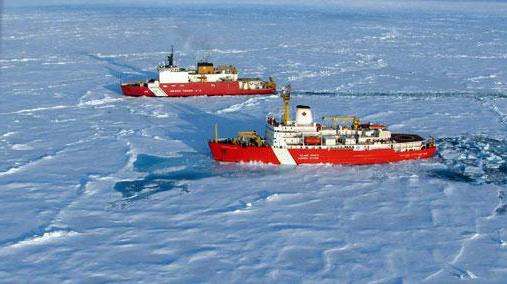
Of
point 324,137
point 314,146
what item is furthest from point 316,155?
point 324,137

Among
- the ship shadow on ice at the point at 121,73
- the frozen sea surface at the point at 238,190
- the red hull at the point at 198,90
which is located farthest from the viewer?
the ship shadow on ice at the point at 121,73

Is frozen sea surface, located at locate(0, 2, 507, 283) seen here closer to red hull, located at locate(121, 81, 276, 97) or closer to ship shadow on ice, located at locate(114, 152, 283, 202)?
ship shadow on ice, located at locate(114, 152, 283, 202)

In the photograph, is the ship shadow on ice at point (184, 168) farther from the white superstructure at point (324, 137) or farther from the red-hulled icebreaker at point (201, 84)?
the red-hulled icebreaker at point (201, 84)

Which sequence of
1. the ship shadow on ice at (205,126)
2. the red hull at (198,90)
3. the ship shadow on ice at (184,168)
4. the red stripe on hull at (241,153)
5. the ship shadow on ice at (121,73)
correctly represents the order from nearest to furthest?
the ship shadow on ice at (184,168) < the red stripe on hull at (241,153) < the ship shadow on ice at (205,126) < the red hull at (198,90) < the ship shadow on ice at (121,73)

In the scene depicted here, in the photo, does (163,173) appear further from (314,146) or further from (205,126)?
(205,126)

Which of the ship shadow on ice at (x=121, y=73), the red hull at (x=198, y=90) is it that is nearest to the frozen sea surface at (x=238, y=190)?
the ship shadow on ice at (x=121, y=73)

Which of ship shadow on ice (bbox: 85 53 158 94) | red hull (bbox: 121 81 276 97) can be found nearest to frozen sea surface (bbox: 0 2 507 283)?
ship shadow on ice (bbox: 85 53 158 94)

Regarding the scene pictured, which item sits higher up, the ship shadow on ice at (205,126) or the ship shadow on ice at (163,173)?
the ship shadow on ice at (205,126)
